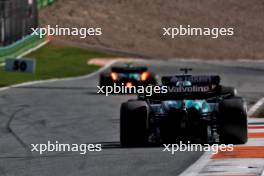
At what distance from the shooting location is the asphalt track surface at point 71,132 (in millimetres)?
13836

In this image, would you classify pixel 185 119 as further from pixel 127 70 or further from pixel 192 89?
pixel 127 70

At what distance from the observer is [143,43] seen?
69.1 metres

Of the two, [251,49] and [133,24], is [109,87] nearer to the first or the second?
[251,49]

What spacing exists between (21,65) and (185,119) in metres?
14.8

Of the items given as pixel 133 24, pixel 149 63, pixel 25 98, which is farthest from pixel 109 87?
pixel 133 24

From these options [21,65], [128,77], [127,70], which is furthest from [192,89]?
[127,70]

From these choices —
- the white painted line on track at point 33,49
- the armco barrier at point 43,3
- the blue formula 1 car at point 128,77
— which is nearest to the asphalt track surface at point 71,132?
the blue formula 1 car at point 128,77

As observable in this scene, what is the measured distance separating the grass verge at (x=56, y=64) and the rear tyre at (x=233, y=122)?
21084mm

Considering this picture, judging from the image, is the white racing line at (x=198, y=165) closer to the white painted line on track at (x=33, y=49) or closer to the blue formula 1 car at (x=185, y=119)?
the blue formula 1 car at (x=185, y=119)

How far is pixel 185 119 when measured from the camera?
644 inches

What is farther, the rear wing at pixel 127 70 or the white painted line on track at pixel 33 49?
the white painted line on track at pixel 33 49

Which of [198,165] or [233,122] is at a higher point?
[233,122]

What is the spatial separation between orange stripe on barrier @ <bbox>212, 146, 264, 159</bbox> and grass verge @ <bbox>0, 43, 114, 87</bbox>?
21.9m

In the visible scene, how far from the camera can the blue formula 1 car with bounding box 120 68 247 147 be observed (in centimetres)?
1627
